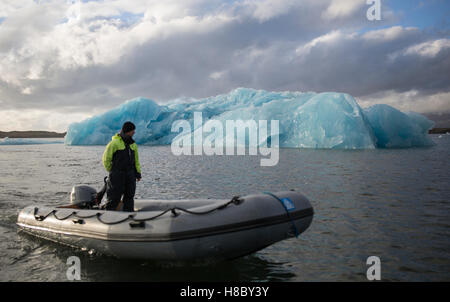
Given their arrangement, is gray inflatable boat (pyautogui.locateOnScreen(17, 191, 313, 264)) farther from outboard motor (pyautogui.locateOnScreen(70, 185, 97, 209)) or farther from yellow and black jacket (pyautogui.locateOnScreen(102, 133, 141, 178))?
outboard motor (pyautogui.locateOnScreen(70, 185, 97, 209))

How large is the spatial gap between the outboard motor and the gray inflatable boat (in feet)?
4.12

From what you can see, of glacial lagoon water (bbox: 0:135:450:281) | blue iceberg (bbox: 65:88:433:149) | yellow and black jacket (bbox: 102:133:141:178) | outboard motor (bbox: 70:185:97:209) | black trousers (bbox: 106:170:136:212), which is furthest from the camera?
blue iceberg (bbox: 65:88:433:149)

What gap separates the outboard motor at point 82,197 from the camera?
6004mm

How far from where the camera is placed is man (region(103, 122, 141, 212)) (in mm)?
5000

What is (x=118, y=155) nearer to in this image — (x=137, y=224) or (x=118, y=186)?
(x=118, y=186)

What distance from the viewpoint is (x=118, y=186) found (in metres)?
5.14

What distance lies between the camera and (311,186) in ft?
32.8

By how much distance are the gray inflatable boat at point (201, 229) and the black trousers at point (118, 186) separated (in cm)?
38

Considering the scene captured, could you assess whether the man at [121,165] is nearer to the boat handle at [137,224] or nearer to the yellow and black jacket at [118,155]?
the yellow and black jacket at [118,155]

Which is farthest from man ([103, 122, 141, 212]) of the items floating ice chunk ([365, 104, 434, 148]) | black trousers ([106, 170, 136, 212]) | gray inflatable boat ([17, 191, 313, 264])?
floating ice chunk ([365, 104, 434, 148])

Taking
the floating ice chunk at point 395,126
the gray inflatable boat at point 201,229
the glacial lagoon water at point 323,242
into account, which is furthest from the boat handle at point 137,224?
the floating ice chunk at point 395,126
